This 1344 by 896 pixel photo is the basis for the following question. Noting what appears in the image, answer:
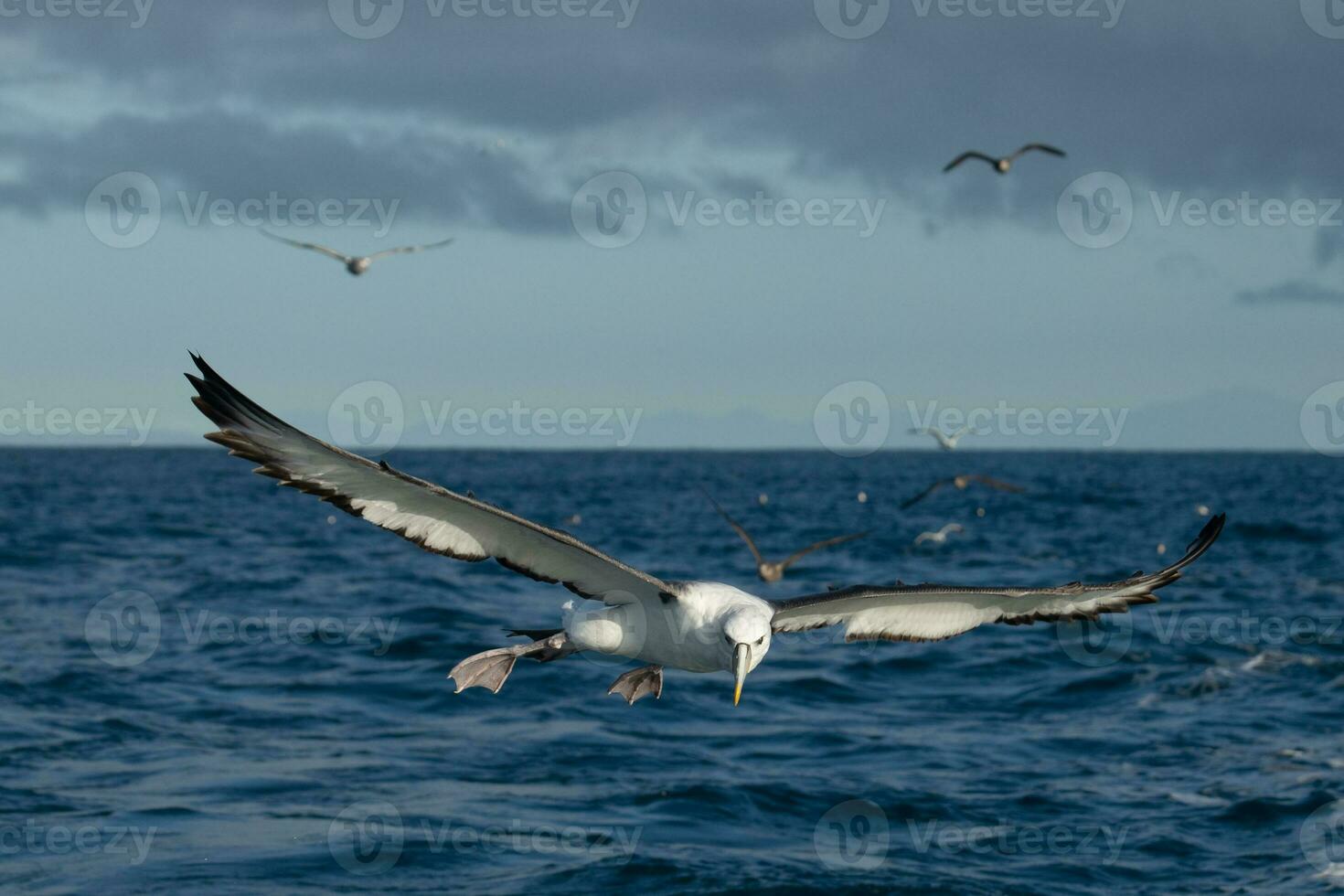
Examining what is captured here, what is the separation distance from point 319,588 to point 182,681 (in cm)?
1218

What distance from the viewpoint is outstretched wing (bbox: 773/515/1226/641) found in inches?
386

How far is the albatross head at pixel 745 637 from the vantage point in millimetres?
8227

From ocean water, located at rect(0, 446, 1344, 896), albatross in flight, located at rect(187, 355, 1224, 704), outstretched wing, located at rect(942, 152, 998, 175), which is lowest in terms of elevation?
ocean water, located at rect(0, 446, 1344, 896)

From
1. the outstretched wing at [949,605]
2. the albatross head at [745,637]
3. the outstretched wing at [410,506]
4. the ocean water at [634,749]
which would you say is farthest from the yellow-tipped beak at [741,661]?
the ocean water at [634,749]

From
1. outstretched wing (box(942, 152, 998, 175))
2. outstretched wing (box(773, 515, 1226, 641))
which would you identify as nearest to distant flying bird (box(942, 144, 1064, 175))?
outstretched wing (box(942, 152, 998, 175))

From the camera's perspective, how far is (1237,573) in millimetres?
41156

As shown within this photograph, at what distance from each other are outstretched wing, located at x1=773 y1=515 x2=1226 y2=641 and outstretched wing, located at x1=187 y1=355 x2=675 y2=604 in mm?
1460

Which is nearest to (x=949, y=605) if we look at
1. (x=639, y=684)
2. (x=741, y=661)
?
(x=639, y=684)

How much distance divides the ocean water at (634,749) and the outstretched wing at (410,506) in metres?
7.29

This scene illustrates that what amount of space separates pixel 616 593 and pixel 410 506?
174cm

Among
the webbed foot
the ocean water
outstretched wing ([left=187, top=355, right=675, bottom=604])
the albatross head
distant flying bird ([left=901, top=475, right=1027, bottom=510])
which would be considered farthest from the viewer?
distant flying bird ([left=901, top=475, right=1027, bottom=510])

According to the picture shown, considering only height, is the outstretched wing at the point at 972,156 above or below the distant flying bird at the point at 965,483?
above

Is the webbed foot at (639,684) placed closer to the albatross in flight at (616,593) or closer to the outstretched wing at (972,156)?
the albatross in flight at (616,593)

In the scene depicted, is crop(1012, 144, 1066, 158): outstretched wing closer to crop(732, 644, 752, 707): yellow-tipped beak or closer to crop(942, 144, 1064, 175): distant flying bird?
crop(942, 144, 1064, 175): distant flying bird
